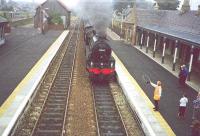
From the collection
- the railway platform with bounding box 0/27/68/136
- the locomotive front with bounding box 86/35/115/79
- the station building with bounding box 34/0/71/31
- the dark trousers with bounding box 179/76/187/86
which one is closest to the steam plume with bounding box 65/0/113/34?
the locomotive front with bounding box 86/35/115/79

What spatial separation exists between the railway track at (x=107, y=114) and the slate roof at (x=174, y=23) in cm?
628

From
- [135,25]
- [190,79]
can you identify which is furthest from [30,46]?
[190,79]

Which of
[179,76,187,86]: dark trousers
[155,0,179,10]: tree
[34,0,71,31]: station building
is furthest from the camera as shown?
[155,0,179,10]: tree

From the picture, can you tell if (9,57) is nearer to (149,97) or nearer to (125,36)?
(149,97)

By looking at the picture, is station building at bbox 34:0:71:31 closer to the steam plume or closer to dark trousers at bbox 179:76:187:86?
the steam plume

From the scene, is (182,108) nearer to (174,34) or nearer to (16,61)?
(174,34)

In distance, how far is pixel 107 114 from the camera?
14312 mm

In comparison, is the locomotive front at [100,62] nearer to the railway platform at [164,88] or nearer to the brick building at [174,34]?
the railway platform at [164,88]

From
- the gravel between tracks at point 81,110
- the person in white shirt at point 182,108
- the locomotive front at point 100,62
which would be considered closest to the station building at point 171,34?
the locomotive front at point 100,62

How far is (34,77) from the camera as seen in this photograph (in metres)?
19.6

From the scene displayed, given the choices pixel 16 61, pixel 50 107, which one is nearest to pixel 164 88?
pixel 50 107

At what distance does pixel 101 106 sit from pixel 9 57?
520 inches

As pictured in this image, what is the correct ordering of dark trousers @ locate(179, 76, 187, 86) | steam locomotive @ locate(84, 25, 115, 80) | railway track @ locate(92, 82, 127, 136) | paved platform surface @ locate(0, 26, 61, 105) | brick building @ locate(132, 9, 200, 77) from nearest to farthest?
1. railway track @ locate(92, 82, 127, 136)
2. paved platform surface @ locate(0, 26, 61, 105)
3. dark trousers @ locate(179, 76, 187, 86)
4. steam locomotive @ locate(84, 25, 115, 80)
5. brick building @ locate(132, 9, 200, 77)

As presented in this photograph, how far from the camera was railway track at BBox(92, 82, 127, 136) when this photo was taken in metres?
12.5
